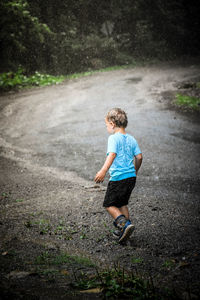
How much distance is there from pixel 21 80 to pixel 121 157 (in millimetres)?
13708

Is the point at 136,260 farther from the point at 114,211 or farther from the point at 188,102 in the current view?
the point at 188,102

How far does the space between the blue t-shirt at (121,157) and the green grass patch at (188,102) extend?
7.75 metres

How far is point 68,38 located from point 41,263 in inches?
786

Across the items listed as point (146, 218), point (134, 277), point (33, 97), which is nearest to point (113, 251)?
point (134, 277)

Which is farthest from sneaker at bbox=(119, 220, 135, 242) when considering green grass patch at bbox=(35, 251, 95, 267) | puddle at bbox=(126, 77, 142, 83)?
Result: puddle at bbox=(126, 77, 142, 83)

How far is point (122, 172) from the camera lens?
11.7ft

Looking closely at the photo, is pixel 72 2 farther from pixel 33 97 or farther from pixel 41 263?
pixel 41 263

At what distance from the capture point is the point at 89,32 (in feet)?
75.6

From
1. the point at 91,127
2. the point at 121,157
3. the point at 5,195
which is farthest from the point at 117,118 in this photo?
the point at 91,127

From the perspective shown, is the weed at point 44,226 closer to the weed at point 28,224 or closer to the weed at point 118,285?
the weed at point 28,224

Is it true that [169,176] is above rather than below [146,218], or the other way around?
below

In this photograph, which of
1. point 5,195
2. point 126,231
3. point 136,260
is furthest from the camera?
point 5,195

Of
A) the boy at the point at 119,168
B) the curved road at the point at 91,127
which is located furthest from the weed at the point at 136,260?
the curved road at the point at 91,127

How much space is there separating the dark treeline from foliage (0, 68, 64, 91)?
104 centimetres
